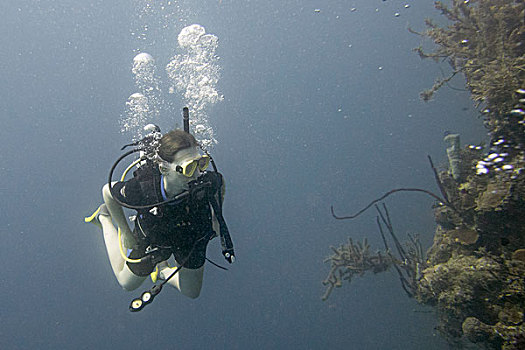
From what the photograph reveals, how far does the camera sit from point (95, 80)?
1693 inches

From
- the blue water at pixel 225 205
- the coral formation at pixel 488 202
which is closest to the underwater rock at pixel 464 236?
the coral formation at pixel 488 202

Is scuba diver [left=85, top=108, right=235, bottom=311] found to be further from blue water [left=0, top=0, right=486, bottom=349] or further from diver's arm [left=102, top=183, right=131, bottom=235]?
blue water [left=0, top=0, right=486, bottom=349]

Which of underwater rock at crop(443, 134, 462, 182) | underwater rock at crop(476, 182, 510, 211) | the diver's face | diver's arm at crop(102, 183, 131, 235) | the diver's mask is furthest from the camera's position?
underwater rock at crop(443, 134, 462, 182)

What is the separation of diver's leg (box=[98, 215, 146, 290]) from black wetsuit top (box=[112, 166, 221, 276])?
0.44 metres

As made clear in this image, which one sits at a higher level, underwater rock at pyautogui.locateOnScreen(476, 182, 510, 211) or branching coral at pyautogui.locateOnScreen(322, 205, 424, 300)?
underwater rock at pyautogui.locateOnScreen(476, 182, 510, 211)

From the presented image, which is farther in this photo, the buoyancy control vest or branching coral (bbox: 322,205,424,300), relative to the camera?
branching coral (bbox: 322,205,424,300)

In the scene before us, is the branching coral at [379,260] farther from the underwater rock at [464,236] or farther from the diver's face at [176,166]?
the diver's face at [176,166]

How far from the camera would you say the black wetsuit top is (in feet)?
10.7

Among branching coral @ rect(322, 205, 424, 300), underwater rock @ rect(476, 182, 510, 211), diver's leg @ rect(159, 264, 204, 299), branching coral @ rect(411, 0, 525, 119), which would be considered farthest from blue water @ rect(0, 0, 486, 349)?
diver's leg @ rect(159, 264, 204, 299)

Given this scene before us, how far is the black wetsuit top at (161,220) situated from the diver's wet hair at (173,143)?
23cm

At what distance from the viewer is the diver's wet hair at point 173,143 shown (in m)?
3.28

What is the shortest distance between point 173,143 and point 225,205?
46.0 meters

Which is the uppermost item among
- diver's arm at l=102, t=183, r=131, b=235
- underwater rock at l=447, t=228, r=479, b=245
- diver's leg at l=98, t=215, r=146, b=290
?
diver's arm at l=102, t=183, r=131, b=235

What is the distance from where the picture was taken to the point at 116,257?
13.8 ft
